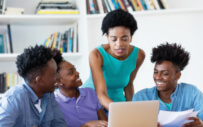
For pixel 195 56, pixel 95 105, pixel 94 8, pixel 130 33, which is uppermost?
pixel 94 8

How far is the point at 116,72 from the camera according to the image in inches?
92.5

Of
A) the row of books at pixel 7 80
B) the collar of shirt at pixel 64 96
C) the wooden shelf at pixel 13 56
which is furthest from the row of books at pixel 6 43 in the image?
the collar of shirt at pixel 64 96

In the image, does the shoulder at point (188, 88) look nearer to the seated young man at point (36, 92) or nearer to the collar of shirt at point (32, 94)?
the seated young man at point (36, 92)

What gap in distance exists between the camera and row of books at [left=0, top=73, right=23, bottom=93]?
309 cm

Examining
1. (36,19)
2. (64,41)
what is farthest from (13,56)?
(64,41)

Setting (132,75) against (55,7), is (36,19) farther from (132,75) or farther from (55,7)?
(132,75)

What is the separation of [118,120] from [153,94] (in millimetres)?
641

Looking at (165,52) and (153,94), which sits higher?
(165,52)

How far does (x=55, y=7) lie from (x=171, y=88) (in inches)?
60.0

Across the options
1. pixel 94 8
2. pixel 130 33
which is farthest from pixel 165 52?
pixel 94 8

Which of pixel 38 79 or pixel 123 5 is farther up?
pixel 123 5

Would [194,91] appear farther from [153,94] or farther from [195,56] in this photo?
[195,56]

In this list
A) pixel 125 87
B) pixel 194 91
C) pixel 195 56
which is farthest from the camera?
pixel 195 56

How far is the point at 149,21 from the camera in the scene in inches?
133
